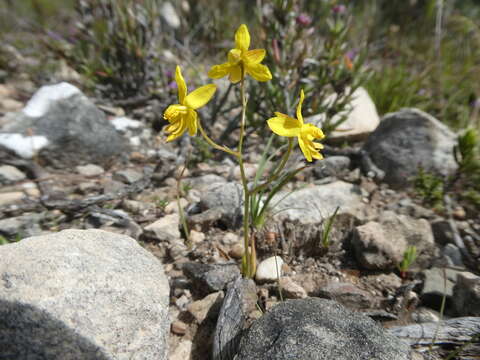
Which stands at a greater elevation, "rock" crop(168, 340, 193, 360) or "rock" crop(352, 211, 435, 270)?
"rock" crop(352, 211, 435, 270)

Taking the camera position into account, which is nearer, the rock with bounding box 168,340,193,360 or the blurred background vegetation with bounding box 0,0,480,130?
the rock with bounding box 168,340,193,360

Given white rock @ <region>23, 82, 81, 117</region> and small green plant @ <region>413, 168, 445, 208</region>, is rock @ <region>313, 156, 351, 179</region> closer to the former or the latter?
small green plant @ <region>413, 168, 445, 208</region>

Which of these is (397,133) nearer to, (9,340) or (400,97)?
(400,97)

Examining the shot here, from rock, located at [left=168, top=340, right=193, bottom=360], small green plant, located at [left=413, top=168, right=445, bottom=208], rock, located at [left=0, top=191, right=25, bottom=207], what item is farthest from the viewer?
small green plant, located at [left=413, top=168, right=445, bottom=208]

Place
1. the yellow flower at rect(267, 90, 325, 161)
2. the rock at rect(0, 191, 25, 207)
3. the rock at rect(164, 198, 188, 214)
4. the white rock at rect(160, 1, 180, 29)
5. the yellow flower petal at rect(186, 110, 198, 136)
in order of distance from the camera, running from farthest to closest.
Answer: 1. the white rock at rect(160, 1, 180, 29)
2. the rock at rect(164, 198, 188, 214)
3. the rock at rect(0, 191, 25, 207)
4. the yellow flower petal at rect(186, 110, 198, 136)
5. the yellow flower at rect(267, 90, 325, 161)

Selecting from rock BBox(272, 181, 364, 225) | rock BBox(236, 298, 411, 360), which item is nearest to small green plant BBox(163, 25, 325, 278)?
rock BBox(236, 298, 411, 360)

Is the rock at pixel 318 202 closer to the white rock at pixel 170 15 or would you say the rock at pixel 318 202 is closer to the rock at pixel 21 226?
the rock at pixel 21 226

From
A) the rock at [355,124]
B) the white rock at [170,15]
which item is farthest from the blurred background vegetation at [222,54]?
the rock at [355,124]
